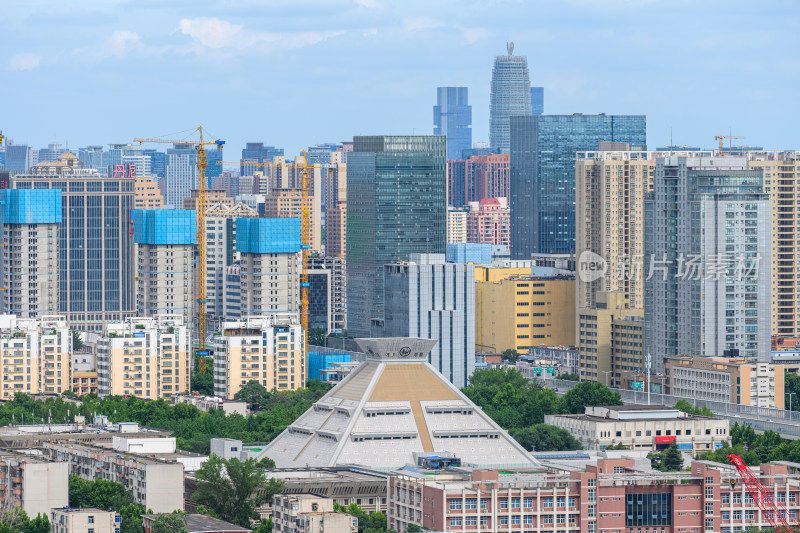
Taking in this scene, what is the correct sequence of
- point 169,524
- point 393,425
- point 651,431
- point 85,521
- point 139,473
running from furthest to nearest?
point 651,431
point 393,425
point 139,473
point 169,524
point 85,521

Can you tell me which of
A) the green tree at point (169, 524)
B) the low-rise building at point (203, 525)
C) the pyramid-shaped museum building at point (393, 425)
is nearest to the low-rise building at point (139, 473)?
the low-rise building at point (203, 525)

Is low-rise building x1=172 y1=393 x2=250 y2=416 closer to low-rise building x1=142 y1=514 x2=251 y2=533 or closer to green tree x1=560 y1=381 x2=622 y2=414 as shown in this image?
green tree x1=560 y1=381 x2=622 y2=414

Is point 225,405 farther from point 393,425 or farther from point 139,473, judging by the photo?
point 139,473

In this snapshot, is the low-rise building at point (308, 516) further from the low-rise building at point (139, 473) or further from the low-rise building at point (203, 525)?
the low-rise building at point (139, 473)

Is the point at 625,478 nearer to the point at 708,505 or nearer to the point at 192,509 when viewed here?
the point at 708,505

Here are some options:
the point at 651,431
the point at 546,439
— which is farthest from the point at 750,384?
the point at 546,439

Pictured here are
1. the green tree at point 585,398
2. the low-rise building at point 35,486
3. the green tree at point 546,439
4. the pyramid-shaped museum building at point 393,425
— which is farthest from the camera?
the green tree at point 585,398

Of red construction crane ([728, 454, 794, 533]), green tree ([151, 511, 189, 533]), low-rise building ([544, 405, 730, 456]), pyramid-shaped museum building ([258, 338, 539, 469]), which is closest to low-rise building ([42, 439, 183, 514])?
green tree ([151, 511, 189, 533])
